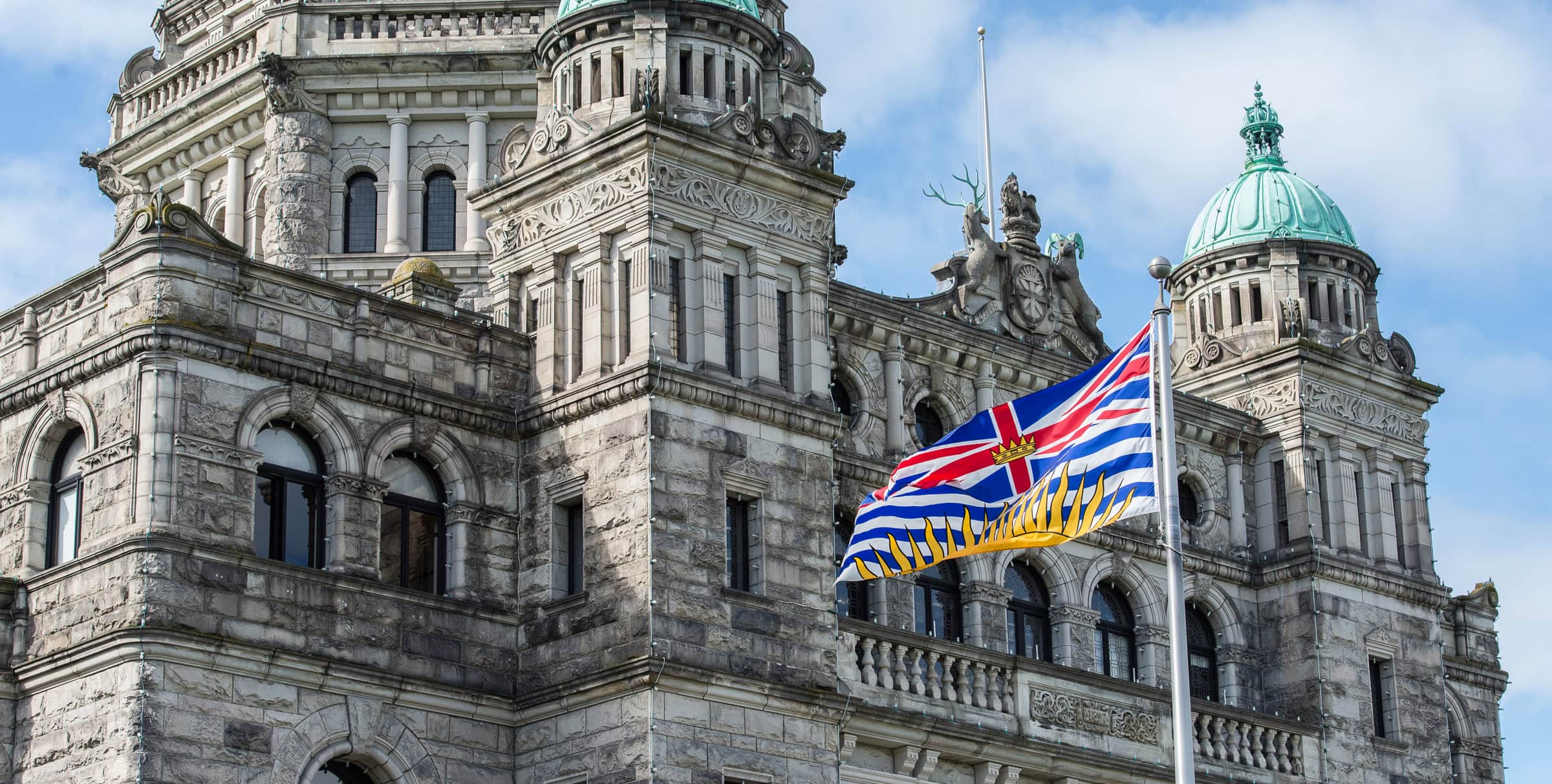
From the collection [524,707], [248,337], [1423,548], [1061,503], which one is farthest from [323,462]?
[1423,548]

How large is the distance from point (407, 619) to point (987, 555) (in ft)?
32.8

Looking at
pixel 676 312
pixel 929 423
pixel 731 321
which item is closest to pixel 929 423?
pixel 929 423

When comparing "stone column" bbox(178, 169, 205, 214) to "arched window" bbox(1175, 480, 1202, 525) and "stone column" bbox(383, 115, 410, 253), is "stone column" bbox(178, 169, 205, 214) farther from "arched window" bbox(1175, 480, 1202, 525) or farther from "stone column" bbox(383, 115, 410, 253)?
"arched window" bbox(1175, 480, 1202, 525)

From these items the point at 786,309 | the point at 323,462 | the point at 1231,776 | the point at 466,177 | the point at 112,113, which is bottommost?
the point at 1231,776

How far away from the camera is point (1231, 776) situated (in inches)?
1581

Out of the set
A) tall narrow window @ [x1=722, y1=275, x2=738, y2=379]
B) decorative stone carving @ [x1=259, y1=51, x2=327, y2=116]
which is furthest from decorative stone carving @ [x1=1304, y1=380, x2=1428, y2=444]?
decorative stone carving @ [x1=259, y1=51, x2=327, y2=116]

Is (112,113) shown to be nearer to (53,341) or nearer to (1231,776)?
(53,341)

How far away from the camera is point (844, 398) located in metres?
38.7

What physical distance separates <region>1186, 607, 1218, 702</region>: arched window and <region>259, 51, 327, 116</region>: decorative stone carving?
19509mm

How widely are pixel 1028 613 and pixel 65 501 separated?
1493 cm

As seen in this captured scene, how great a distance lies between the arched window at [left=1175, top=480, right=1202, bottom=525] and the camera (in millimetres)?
43500

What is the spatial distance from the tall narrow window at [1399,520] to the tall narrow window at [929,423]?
31.1 ft

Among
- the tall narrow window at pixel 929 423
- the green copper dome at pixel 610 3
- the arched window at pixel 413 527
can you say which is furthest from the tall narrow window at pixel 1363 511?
the arched window at pixel 413 527

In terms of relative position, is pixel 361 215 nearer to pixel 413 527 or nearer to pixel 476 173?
pixel 476 173
